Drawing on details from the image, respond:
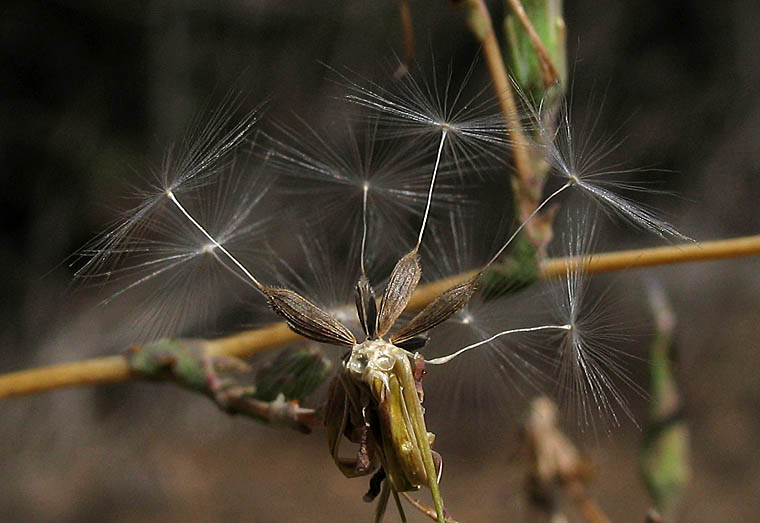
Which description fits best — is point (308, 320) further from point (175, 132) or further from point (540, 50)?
point (175, 132)

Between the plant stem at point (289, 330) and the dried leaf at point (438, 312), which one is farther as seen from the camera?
the plant stem at point (289, 330)

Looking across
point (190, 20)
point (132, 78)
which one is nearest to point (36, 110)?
point (132, 78)

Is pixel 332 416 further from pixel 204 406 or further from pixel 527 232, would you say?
pixel 204 406

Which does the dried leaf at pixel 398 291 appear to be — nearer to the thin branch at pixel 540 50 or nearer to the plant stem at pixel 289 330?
the plant stem at pixel 289 330

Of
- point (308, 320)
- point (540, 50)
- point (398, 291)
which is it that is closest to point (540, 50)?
point (540, 50)

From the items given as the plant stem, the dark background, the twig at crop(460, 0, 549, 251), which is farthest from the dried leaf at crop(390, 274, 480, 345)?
the dark background

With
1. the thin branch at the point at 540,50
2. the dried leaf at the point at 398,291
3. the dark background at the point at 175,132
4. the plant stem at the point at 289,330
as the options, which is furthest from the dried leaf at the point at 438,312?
the dark background at the point at 175,132
